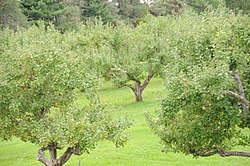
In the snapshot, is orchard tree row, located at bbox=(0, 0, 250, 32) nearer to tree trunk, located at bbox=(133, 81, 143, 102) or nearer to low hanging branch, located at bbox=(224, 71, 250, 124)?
tree trunk, located at bbox=(133, 81, 143, 102)

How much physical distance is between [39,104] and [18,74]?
1621 mm

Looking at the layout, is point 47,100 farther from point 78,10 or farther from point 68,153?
point 78,10

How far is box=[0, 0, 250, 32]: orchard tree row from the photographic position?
71.8 meters

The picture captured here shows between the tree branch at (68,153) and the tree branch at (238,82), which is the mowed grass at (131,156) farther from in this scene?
the tree branch at (238,82)

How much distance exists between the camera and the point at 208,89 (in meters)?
12.9

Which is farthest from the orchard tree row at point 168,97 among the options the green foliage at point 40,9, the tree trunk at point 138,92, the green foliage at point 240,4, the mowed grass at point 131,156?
the green foliage at point 40,9

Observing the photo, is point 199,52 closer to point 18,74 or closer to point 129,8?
point 18,74

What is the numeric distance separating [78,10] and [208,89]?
73.7 metres

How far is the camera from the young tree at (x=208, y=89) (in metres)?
13.1

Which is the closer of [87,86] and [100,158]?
[87,86]

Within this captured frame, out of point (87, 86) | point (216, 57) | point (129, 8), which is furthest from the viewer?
point (129, 8)

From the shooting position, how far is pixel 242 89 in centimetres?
1424

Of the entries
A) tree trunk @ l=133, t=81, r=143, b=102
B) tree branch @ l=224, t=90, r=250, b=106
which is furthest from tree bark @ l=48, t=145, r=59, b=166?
tree trunk @ l=133, t=81, r=143, b=102

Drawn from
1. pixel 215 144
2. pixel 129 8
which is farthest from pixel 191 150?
pixel 129 8
